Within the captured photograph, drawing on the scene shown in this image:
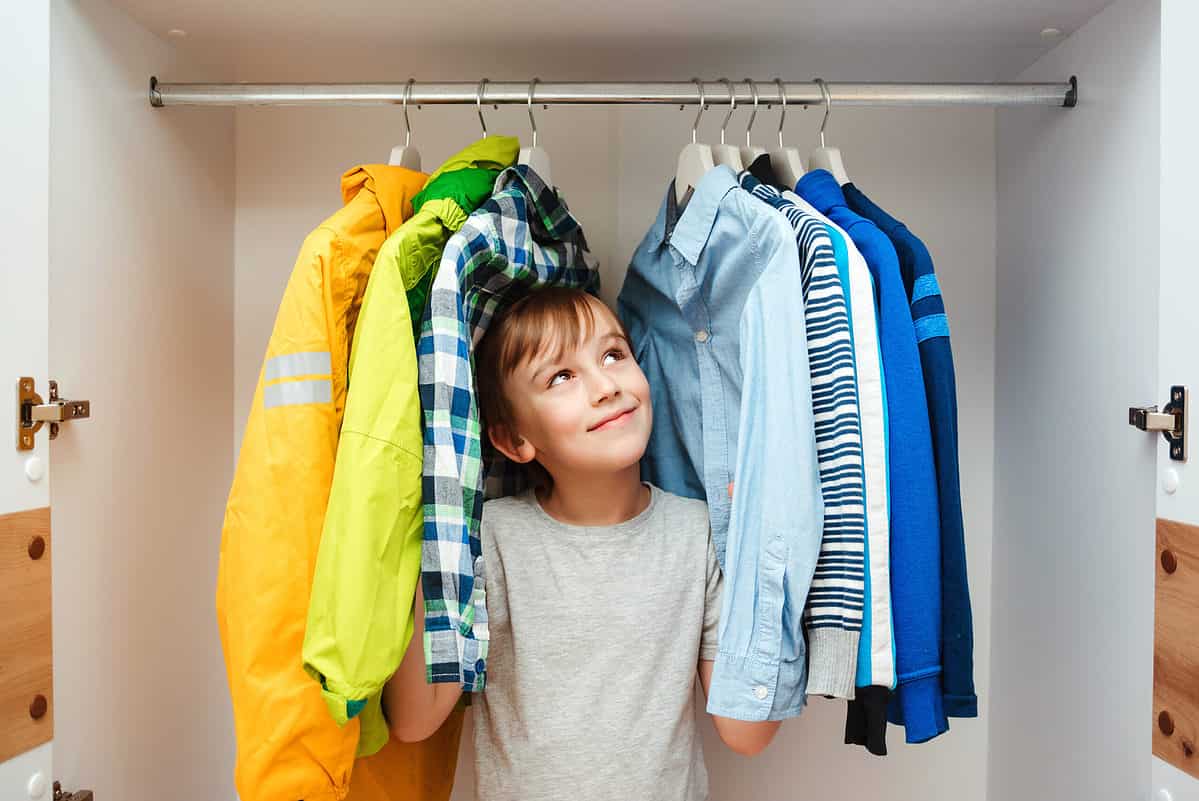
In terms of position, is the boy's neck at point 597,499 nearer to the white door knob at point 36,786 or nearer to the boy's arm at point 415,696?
the boy's arm at point 415,696

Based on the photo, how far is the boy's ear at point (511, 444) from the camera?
1.08 meters

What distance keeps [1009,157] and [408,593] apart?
1.12 meters

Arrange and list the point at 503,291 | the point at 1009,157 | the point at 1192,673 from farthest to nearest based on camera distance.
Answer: the point at 1009,157 → the point at 503,291 → the point at 1192,673

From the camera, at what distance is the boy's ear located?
1.08m

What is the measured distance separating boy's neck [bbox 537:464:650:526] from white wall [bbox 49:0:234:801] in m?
0.55

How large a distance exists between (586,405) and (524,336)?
12 centimetres

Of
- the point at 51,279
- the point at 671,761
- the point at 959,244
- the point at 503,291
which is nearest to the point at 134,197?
the point at 51,279

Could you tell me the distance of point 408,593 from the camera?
85 cm

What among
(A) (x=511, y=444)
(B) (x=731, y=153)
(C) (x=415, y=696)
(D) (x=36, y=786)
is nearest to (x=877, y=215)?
(B) (x=731, y=153)

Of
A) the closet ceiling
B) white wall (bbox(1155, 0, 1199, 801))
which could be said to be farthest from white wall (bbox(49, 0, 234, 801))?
white wall (bbox(1155, 0, 1199, 801))

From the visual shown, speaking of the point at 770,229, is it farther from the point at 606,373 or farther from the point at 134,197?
the point at 134,197

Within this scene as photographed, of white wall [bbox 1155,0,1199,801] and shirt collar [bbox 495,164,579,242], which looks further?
shirt collar [bbox 495,164,579,242]

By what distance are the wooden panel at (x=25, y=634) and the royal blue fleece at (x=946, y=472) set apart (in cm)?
94

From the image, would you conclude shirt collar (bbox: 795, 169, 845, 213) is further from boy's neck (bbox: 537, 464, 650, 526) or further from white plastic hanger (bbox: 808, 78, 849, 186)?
boy's neck (bbox: 537, 464, 650, 526)
